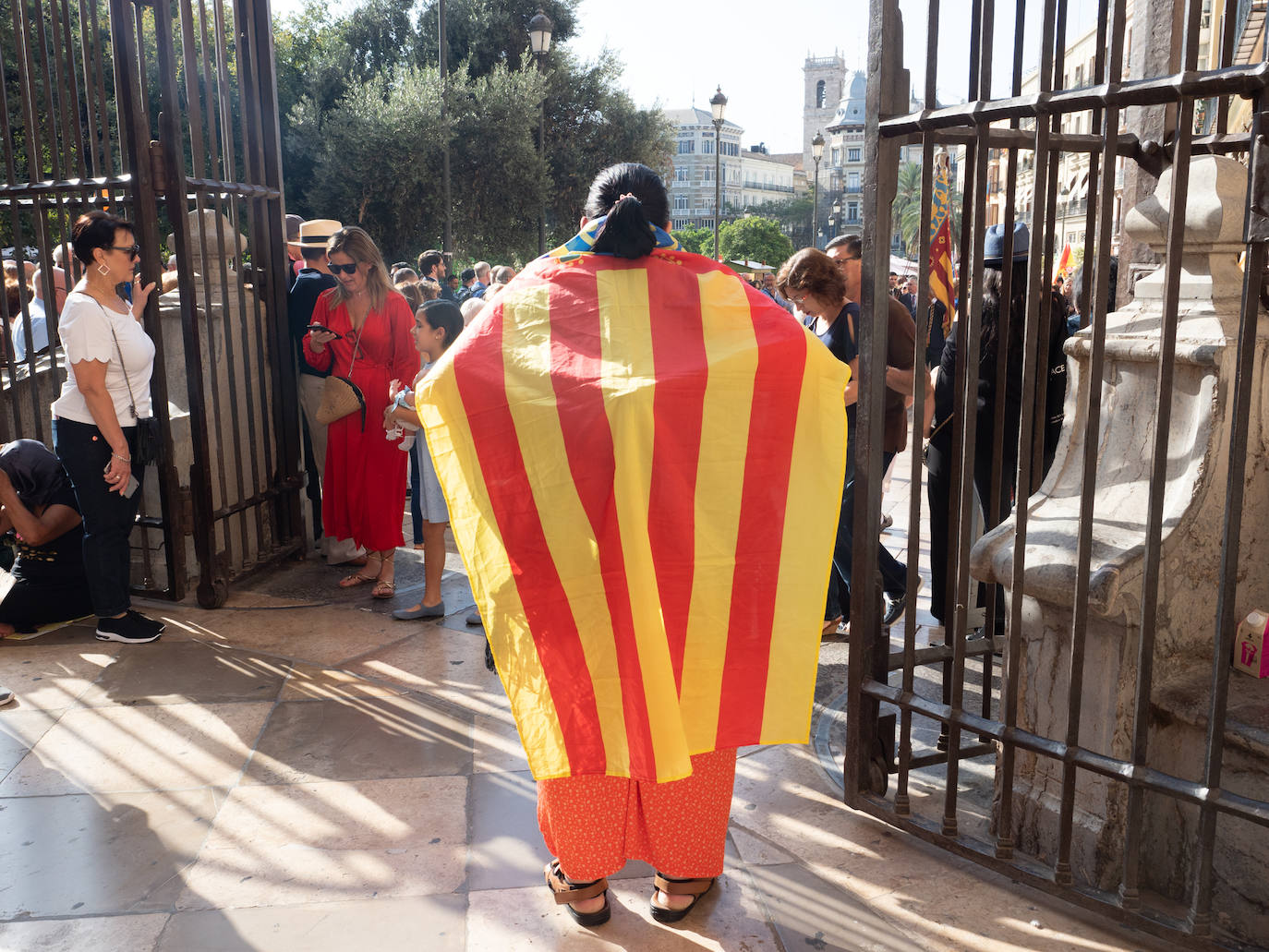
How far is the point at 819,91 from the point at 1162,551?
→ 14929 centimetres

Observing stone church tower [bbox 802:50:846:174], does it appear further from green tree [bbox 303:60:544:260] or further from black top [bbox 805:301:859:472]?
black top [bbox 805:301:859:472]

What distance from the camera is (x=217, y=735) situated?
3.98 metres

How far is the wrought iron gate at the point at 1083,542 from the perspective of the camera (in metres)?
2.42

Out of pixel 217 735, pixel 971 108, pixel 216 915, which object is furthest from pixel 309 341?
pixel 971 108

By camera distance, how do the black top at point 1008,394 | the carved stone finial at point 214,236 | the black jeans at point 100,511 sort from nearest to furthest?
the black top at point 1008,394 → the black jeans at point 100,511 → the carved stone finial at point 214,236

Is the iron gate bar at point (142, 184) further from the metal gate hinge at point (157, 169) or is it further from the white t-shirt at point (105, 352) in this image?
the white t-shirt at point (105, 352)

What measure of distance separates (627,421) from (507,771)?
1590 millimetres

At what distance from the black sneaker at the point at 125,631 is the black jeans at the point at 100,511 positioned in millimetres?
39

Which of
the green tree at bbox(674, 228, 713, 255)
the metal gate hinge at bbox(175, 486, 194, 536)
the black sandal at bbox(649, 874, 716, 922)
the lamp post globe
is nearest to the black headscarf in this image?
the metal gate hinge at bbox(175, 486, 194, 536)

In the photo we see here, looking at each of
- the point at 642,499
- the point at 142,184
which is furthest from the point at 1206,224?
the point at 142,184

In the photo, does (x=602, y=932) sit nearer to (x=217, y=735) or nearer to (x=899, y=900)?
(x=899, y=900)

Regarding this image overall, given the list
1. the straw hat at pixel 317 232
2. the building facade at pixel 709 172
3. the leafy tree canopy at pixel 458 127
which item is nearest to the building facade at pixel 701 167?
the building facade at pixel 709 172

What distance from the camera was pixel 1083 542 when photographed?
2.60 metres

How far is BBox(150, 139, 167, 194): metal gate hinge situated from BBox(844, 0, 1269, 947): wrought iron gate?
3484 mm
